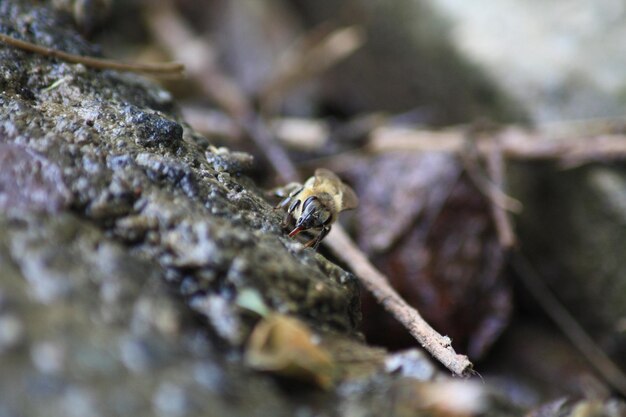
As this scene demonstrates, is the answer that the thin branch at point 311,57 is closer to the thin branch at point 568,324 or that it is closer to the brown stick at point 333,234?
the brown stick at point 333,234

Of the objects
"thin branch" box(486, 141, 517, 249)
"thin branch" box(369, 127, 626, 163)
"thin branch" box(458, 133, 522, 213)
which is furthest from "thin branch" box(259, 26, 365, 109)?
"thin branch" box(486, 141, 517, 249)

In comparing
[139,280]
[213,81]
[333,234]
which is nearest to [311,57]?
[213,81]

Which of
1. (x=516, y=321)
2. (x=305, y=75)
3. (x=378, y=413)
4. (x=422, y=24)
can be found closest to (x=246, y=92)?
(x=305, y=75)

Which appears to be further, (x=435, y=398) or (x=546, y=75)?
(x=546, y=75)

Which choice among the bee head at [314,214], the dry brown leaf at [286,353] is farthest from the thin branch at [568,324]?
the dry brown leaf at [286,353]

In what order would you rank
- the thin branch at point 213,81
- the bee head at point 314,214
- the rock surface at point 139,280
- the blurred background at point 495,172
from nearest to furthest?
the rock surface at point 139,280 < the bee head at point 314,214 < the blurred background at point 495,172 < the thin branch at point 213,81

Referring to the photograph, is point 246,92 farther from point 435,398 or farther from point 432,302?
point 435,398
